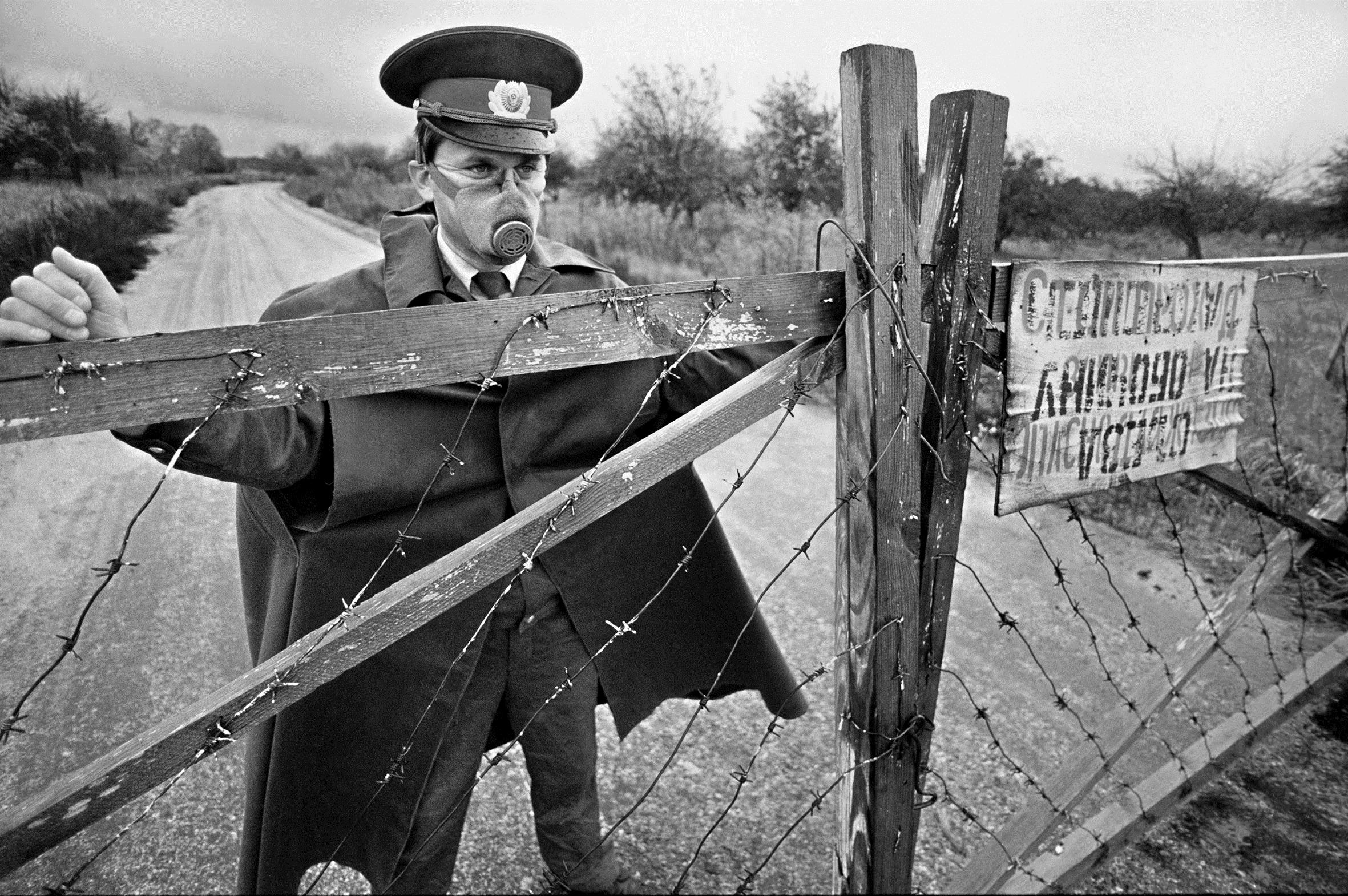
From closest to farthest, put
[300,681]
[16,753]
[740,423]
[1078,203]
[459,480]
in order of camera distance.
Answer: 1. [300,681]
2. [740,423]
3. [459,480]
4. [16,753]
5. [1078,203]

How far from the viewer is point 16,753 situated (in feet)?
9.37

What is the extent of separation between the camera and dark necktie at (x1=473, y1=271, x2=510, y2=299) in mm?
1848

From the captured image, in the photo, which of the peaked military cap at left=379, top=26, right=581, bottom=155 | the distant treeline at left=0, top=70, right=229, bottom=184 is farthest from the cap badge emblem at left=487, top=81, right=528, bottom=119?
the distant treeline at left=0, top=70, right=229, bottom=184

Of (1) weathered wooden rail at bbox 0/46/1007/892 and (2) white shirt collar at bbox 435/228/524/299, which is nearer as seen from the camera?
(1) weathered wooden rail at bbox 0/46/1007/892

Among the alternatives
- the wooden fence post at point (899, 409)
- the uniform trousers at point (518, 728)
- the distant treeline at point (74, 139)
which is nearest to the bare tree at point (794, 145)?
the distant treeline at point (74, 139)

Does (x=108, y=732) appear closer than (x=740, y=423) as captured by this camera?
No

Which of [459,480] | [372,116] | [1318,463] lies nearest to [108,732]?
[459,480]

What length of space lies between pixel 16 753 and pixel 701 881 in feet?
8.48

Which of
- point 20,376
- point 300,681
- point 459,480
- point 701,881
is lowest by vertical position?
point 701,881

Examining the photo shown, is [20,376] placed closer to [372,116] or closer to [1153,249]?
[372,116]

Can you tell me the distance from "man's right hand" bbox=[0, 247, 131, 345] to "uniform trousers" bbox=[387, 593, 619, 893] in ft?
3.49

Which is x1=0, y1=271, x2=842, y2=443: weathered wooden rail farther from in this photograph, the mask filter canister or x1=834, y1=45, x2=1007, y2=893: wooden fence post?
the mask filter canister

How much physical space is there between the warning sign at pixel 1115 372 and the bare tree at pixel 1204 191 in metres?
9.55

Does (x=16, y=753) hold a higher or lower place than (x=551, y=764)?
lower
